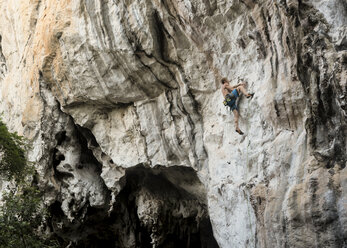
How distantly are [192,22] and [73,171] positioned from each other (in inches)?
246

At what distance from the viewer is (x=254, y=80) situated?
8289 millimetres

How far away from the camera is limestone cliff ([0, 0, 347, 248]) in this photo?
610 cm

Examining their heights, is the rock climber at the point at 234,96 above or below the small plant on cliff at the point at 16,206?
above

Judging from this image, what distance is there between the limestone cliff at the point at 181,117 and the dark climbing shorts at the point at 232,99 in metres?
0.26

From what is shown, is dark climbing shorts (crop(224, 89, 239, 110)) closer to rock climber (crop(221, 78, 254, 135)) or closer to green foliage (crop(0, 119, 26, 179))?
rock climber (crop(221, 78, 254, 135))

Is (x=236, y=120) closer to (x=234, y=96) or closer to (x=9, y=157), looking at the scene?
(x=234, y=96)

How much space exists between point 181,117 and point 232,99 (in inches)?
92.6

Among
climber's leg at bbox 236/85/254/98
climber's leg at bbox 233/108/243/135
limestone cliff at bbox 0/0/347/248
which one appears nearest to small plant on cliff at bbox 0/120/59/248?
limestone cliff at bbox 0/0/347/248

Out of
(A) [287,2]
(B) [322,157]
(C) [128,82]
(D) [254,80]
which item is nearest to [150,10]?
(C) [128,82]

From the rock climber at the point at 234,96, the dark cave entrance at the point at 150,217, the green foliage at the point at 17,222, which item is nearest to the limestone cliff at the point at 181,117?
the dark cave entrance at the point at 150,217

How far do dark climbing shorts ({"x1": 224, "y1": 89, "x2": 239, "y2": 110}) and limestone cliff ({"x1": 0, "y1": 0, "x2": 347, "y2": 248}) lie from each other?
26 centimetres

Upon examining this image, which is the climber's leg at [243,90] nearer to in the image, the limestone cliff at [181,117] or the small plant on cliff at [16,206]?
the limestone cliff at [181,117]

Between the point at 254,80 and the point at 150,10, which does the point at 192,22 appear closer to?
the point at 150,10

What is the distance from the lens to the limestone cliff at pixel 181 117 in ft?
20.0
